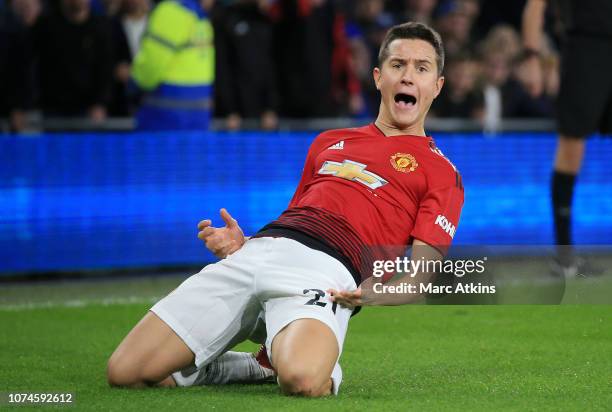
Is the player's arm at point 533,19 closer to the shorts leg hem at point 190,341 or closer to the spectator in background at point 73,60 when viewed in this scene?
the spectator in background at point 73,60

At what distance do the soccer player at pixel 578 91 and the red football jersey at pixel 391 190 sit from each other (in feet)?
9.49

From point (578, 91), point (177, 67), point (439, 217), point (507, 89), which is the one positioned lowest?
point (507, 89)

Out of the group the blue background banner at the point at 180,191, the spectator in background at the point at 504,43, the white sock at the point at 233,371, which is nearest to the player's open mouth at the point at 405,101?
the white sock at the point at 233,371

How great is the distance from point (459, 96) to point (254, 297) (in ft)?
24.2

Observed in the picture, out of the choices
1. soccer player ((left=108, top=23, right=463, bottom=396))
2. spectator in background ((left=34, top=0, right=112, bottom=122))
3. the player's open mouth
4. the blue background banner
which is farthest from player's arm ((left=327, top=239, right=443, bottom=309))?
spectator in background ((left=34, top=0, right=112, bottom=122))

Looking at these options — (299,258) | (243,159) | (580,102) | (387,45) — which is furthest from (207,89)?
(299,258)

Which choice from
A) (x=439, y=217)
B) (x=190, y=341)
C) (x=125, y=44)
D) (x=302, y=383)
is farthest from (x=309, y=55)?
(x=302, y=383)

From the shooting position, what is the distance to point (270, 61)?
36.1ft

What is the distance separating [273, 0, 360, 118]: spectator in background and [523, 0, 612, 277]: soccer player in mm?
3316

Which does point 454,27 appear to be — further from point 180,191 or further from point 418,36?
point 418,36

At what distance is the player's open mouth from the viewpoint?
5.30m

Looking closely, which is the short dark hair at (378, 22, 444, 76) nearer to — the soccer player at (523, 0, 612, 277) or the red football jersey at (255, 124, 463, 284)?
the red football jersey at (255, 124, 463, 284)

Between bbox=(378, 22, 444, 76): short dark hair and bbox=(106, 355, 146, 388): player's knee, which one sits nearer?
bbox=(106, 355, 146, 388): player's knee

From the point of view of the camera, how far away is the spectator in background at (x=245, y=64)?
35.0 feet
